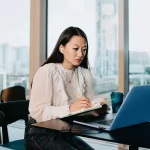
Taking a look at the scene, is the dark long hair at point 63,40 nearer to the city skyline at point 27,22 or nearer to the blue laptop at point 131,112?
the blue laptop at point 131,112

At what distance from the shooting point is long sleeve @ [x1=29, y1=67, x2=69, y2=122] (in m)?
1.42

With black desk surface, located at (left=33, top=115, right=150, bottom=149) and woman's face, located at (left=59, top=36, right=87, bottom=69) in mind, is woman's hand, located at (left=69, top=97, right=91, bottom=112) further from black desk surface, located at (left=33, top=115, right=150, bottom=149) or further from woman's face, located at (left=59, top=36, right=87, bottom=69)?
woman's face, located at (left=59, top=36, right=87, bottom=69)

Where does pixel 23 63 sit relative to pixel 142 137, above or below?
above

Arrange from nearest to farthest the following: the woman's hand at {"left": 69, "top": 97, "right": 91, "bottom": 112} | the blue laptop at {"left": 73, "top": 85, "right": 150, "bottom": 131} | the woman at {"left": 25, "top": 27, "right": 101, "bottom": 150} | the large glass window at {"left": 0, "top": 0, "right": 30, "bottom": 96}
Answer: the blue laptop at {"left": 73, "top": 85, "right": 150, "bottom": 131} < the woman's hand at {"left": 69, "top": 97, "right": 91, "bottom": 112} < the woman at {"left": 25, "top": 27, "right": 101, "bottom": 150} < the large glass window at {"left": 0, "top": 0, "right": 30, "bottom": 96}

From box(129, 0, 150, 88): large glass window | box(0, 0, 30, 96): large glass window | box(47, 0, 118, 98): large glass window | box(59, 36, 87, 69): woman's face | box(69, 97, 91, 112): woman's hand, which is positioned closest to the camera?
box(69, 97, 91, 112): woman's hand

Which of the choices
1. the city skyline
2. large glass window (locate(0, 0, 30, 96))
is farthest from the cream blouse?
large glass window (locate(0, 0, 30, 96))

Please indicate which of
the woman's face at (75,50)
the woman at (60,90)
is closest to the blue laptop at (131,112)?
the woman at (60,90)

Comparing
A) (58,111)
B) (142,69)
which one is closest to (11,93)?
(58,111)

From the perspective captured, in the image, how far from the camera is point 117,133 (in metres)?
1.03

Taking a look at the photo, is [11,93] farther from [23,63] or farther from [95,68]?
[23,63]

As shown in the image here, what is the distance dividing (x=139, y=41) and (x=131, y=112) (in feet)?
5.12

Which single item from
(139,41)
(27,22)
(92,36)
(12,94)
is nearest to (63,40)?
(12,94)

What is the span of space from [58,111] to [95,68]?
1.52 m

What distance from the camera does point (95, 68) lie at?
2.82 meters
